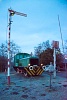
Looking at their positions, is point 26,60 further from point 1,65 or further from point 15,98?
point 1,65

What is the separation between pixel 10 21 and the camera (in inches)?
380

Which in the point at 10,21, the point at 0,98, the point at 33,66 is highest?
the point at 10,21

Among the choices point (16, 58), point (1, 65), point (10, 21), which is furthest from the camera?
point (1, 65)

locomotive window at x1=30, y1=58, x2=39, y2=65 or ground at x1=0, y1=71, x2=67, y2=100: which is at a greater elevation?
locomotive window at x1=30, y1=58, x2=39, y2=65

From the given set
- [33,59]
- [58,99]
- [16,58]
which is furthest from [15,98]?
[16,58]

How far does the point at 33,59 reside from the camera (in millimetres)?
15148

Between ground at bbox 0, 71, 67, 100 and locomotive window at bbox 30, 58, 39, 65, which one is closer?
ground at bbox 0, 71, 67, 100

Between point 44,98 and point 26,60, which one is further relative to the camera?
point 26,60

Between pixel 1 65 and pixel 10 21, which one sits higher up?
pixel 10 21

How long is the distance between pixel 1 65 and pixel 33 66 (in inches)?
518

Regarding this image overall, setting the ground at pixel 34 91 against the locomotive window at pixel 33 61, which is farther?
the locomotive window at pixel 33 61

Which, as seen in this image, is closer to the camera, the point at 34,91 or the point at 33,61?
the point at 34,91

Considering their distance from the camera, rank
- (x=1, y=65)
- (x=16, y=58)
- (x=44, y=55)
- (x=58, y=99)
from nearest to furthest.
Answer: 1. (x=58, y=99)
2. (x=16, y=58)
3. (x=1, y=65)
4. (x=44, y=55)

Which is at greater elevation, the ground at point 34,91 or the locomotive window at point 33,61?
the locomotive window at point 33,61
